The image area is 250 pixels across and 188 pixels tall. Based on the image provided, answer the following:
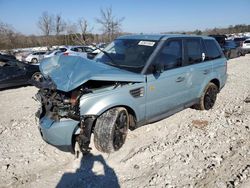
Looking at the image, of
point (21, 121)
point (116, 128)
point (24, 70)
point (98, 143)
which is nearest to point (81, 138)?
point (98, 143)

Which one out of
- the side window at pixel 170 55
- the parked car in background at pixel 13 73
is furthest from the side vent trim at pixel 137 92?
the parked car in background at pixel 13 73

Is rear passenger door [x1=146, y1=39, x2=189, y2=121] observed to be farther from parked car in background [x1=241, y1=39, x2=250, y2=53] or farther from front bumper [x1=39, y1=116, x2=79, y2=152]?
parked car in background [x1=241, y1=39, x2=250, y2=53]

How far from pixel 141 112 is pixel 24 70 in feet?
22.6

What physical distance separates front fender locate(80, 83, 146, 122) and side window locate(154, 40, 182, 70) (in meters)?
0.73

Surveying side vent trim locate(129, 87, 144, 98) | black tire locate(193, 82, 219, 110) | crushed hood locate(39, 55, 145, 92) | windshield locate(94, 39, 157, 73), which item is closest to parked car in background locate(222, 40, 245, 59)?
black tire locate(193, 82, 219, 110)

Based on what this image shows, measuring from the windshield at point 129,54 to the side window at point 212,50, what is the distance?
175 cm

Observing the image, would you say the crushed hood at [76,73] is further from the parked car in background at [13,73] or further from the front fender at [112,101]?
the parked car in background at [13,73]

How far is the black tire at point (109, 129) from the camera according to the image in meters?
3.91

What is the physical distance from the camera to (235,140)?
4555 millimetres

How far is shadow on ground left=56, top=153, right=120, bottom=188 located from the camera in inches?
134

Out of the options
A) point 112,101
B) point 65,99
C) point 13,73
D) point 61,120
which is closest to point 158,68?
point 112,101

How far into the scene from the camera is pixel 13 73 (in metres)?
9.55

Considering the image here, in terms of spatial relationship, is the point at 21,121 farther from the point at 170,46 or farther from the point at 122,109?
the point at 170,46

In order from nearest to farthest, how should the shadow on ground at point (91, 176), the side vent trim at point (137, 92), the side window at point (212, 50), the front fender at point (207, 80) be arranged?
the shadow on ground at point (91, 176), the side vent trim at point (137, 92), the front fender at point (207, 80), the side window at point (212, 50)
